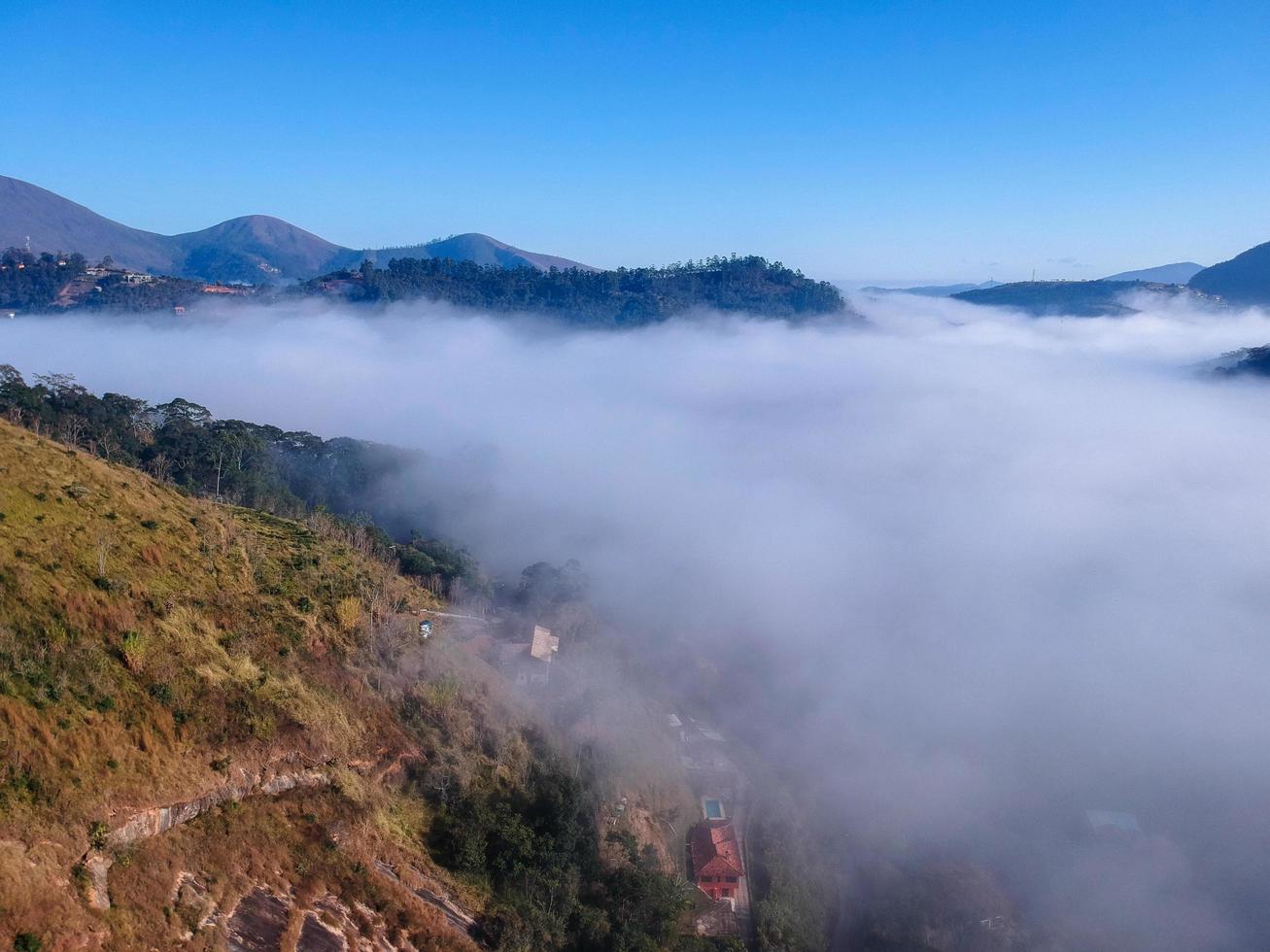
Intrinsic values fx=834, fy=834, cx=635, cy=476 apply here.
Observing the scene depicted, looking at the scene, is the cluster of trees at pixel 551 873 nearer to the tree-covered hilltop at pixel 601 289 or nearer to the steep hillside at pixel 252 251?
the tree-covered hilltop at pixel 601 289

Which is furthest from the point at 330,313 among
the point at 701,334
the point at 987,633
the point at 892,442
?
the point at 987,633

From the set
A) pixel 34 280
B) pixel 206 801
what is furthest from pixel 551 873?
pixel 34 280

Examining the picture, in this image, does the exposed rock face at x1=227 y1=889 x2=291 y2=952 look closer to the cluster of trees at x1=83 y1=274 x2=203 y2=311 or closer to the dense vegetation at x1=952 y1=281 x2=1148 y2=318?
the cluster of trees at x1=83 y1=274 x2=203 y2=311

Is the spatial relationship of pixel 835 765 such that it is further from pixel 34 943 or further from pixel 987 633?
pixel 34 943

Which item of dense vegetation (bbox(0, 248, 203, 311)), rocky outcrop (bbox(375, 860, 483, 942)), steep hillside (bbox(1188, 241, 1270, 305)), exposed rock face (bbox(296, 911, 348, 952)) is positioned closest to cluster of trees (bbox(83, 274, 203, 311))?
dense vegetation (bbox(0, 248, 203, 311))

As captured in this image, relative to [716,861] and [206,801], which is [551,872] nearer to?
[716,861]
